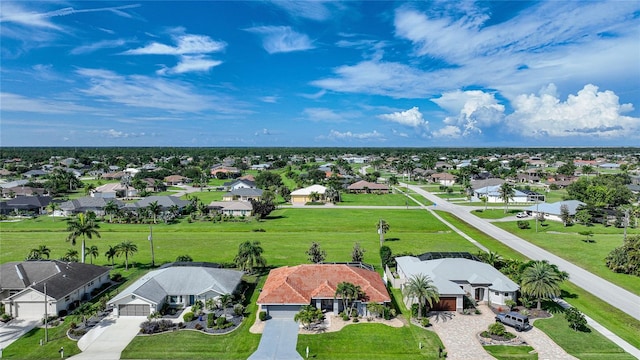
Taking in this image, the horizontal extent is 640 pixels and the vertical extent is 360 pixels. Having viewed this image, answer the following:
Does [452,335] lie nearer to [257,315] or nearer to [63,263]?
[257,315]

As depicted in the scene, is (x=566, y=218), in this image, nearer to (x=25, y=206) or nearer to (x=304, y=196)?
(x=304, y=196)

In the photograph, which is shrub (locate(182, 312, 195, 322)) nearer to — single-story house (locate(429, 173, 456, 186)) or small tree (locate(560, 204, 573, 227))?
small tree (locate(560, 204, 573, 227))

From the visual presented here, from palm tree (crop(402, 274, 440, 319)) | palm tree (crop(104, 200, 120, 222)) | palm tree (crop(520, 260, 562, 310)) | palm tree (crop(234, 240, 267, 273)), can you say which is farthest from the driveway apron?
palm tree (crop(104, 200, 120, 222))

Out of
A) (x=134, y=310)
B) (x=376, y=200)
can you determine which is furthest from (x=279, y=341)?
(x=376, y=200)

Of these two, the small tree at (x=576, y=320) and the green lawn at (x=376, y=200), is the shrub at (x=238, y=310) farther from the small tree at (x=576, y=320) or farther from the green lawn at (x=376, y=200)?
the green lawn at (x=376, y=200)

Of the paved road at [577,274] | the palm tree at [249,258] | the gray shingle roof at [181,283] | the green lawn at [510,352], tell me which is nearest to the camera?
the green lawn at [510,352]

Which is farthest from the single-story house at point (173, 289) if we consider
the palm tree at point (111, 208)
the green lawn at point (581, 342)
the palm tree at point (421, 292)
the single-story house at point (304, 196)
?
the single-story house at point (304, 196)

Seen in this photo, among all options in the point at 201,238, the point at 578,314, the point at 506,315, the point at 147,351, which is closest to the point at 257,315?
the point at 147,351
